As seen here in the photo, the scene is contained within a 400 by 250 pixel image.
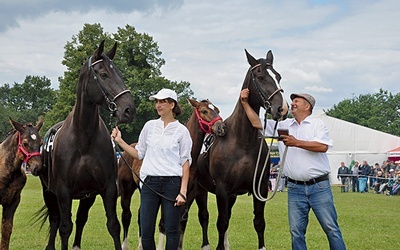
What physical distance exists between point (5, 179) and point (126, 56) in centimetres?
4681

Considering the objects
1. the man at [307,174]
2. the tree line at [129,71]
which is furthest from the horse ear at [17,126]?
the tree line at [129,71]

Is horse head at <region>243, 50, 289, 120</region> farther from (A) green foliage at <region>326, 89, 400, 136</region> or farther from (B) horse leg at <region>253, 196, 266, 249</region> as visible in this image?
(A) green foliage at <region>326, 89, 400, 136</region>

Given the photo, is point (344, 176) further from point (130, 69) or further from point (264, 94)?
point (130, 69)

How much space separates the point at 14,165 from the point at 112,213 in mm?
2835

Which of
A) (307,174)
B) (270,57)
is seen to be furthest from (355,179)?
(307,174)

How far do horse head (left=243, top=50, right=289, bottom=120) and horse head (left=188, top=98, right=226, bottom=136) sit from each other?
2.28 ft

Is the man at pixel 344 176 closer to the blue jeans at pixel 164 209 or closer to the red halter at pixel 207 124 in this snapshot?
the red halter at pixel 207 124

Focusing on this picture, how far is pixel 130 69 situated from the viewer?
5331cm

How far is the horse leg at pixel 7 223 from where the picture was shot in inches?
340

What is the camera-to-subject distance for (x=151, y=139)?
20.4ft

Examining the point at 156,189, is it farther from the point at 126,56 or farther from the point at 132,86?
the point at 126,56

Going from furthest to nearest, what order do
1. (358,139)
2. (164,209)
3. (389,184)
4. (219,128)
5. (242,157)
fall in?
(358,139) < (389,184) < (219,128) < (242,157) < (164,209)

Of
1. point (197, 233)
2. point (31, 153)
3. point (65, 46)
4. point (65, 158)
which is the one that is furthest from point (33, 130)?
point (65, 46)

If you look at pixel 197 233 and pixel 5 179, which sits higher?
pixel 5 179
